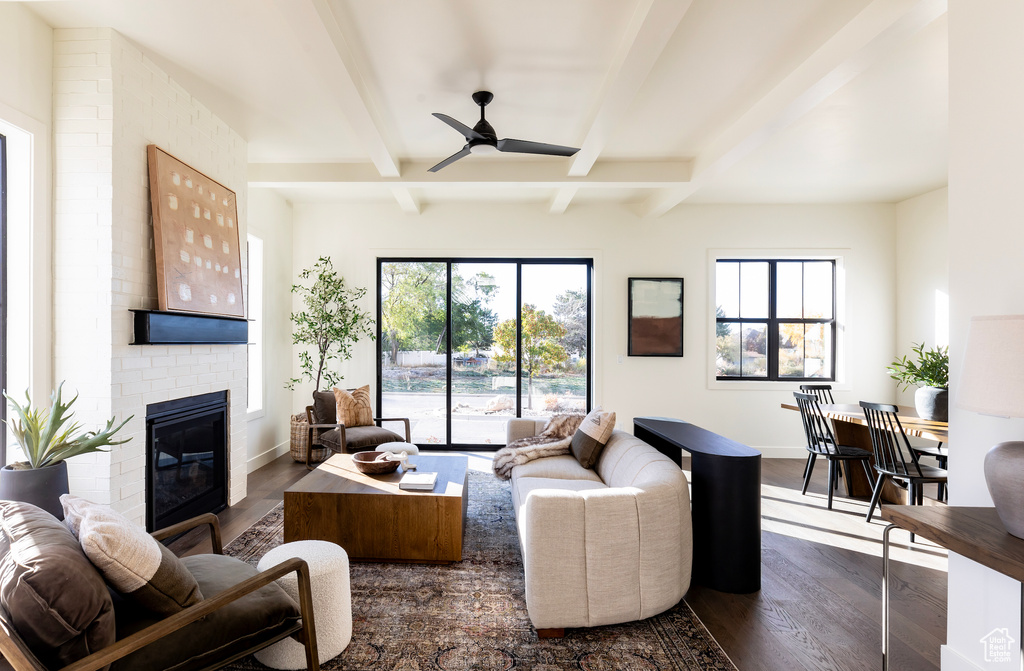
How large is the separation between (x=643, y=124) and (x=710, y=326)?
2815mm

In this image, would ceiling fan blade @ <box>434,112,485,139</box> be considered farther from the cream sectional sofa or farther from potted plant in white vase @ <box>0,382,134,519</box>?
potted plant in white vase @ <box>0,382,134,519</box>

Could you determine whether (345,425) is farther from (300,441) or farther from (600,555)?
(600,555)

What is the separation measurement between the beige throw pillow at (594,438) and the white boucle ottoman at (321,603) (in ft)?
6.05

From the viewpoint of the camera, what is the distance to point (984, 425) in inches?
67.7

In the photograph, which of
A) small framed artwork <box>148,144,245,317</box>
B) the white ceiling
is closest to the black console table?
the white ceiling

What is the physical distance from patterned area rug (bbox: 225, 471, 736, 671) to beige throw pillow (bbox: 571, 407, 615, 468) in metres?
A: 0.86

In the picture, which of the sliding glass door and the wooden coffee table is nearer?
the wooden coffee table

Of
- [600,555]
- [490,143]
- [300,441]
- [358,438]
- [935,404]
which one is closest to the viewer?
[600,555]

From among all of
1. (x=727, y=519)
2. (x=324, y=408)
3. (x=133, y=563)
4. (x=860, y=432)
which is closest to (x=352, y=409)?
(x=324, y=408)

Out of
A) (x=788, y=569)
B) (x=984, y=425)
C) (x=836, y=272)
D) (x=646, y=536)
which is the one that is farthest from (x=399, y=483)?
(x=836, y=272)

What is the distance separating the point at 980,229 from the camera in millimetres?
1727

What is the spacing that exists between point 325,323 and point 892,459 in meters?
5.13

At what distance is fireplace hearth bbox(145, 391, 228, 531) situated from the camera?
2.96 meters

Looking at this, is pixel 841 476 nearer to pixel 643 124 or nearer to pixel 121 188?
pixel 643 124
